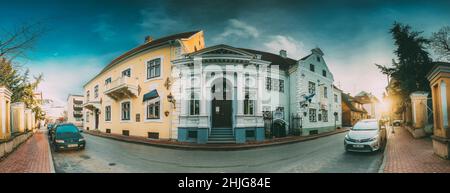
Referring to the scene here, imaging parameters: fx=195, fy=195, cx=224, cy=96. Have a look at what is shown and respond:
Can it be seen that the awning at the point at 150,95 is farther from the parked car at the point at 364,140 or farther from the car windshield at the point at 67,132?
the parked car at the point at 364,140

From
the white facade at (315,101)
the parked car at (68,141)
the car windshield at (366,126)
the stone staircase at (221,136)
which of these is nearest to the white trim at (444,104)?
the car windshield at (366,126)

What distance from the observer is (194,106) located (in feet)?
26.7

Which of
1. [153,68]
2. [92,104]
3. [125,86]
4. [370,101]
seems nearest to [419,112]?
[370,101]

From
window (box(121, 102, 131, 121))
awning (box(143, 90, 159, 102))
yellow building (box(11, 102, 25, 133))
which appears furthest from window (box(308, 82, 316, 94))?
yellow building (box(11, 102, 25, 133))

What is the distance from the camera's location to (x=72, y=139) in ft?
22.6

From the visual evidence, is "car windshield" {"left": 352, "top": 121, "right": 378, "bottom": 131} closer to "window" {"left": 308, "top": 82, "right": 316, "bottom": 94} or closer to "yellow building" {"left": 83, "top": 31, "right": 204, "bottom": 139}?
"window" {"left": 308, "top": 82, "right": 316, "bottom": 94}

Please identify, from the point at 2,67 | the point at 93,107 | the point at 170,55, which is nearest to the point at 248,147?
the point at 170,55

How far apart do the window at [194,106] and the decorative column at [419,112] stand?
29.4 ft

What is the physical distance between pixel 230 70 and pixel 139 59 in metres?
5.11

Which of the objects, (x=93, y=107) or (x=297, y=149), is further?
(x=93, y=107)

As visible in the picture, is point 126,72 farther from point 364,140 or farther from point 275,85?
point 364,140

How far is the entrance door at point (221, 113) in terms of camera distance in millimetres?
8047

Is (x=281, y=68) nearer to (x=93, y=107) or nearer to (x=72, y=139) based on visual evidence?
(x=72, y=139)

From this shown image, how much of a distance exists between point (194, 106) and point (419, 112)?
10.2 m
